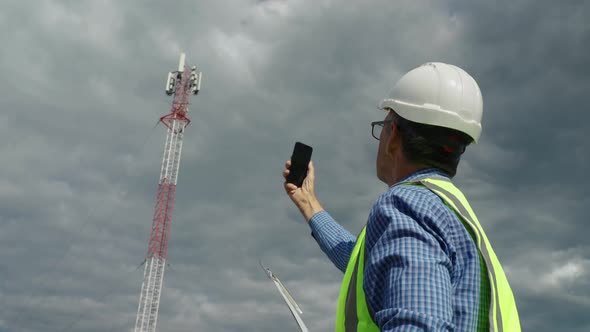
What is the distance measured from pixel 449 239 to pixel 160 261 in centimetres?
5499

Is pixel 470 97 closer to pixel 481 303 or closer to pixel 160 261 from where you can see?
pixel 481 303

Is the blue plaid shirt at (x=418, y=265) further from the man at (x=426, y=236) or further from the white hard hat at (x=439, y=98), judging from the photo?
the white hard hat at (x=439, y=98)

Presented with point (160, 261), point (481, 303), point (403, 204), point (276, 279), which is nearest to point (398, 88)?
point (403, 204)

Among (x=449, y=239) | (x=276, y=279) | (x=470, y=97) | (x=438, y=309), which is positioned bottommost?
(x=438, y=309)

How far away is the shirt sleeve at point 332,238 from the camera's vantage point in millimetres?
4781

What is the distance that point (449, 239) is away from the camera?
2.57 m

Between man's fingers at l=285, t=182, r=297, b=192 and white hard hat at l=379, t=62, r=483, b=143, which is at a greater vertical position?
man's fingers at l=285, t=182, r=297, b=192

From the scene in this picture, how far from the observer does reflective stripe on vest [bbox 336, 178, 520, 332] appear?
2.66 meters

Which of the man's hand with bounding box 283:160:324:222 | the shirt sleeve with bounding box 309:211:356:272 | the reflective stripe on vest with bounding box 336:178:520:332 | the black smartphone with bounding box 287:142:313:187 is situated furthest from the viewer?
the man's hand with bounding box 283:160:324:222

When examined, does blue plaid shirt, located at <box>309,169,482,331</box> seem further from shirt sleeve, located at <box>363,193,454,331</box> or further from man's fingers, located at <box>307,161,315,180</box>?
man's fingers, located at <box>307,161,315,180</box>

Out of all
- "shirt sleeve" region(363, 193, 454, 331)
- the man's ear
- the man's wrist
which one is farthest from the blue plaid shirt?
the man's wrist

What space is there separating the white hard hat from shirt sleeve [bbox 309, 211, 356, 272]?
161 centimetres

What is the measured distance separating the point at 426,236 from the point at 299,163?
261 centimetres

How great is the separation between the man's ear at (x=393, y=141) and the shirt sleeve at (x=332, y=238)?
1.63m
